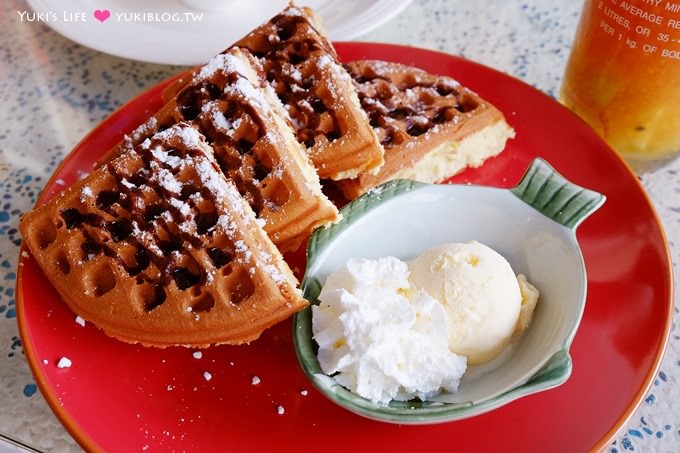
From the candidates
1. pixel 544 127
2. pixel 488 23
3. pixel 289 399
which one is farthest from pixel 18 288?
pixel 488 23

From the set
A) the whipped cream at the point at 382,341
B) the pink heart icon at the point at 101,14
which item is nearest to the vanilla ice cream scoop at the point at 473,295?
the whipped cream at the point at 382,341

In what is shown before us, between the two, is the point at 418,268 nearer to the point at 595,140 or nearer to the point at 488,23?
the point at 595,140

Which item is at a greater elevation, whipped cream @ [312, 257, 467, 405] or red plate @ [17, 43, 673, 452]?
whipped cream @ [312, 257, 467, 405]

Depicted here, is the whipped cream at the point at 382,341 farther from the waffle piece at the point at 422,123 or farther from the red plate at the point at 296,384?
the waffle piece at the point at 422,123

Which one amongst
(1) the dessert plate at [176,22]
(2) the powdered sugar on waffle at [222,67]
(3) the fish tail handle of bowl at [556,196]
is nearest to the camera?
(3) the fish tail handle of bowl at [556,196]

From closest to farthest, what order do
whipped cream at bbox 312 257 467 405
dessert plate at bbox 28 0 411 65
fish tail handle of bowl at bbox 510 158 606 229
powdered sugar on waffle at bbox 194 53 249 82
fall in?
whipped cream at bbox 312 257 467 405 < fish tail handle of bowl at bbox 510 158 606 229 < powdered sugar on waffle at bbox 194 53 249 82 < dessert plate at bbox 28 0 411 65

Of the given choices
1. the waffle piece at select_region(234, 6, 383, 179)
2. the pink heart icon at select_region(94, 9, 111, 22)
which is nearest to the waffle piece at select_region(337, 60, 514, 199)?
the waffle piece at select_region(234, 6, 383, 179)

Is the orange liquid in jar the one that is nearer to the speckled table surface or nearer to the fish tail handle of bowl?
the speckled table surface
